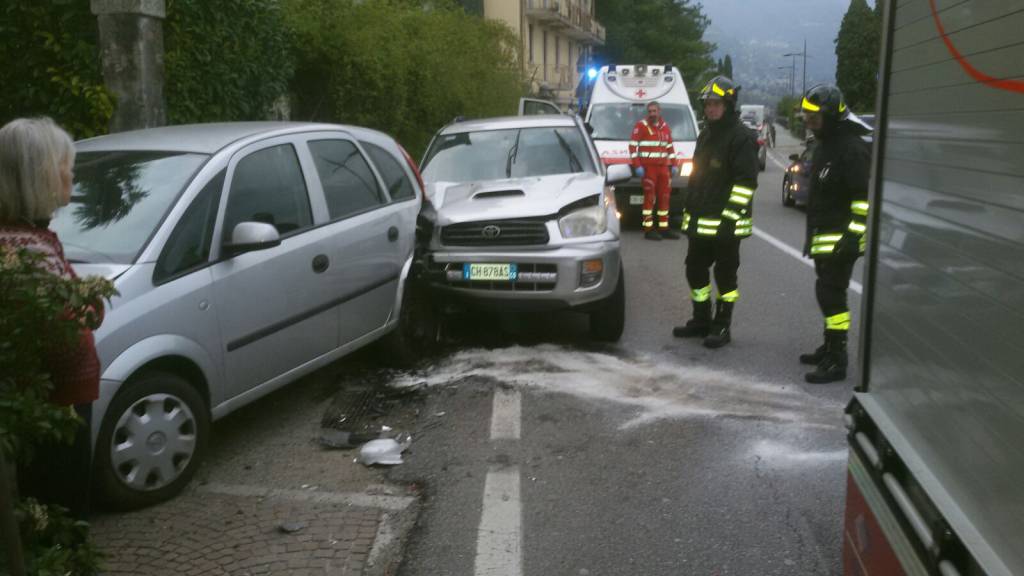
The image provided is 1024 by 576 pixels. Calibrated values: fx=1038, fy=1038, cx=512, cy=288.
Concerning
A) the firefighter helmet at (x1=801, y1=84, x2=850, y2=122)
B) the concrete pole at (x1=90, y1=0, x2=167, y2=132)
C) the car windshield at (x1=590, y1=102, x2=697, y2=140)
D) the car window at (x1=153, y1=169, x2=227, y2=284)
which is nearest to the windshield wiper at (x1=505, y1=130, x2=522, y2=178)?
the firefighter helmet at (x1=801, y1=84, x2=850, y2=122)

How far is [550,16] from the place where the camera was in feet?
179

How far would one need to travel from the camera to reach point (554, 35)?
2372 inches

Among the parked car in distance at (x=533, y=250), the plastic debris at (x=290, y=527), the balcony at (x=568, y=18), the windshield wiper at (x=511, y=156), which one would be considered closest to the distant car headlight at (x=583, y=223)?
the parked car in distance at (x=533, y=250)

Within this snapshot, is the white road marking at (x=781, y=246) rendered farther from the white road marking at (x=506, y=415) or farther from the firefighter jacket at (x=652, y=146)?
the white road marking at (x=506, y=415)

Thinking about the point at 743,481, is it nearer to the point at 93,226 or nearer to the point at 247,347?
the point at 247,347

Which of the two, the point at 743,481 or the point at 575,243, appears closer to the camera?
the point at 743,481

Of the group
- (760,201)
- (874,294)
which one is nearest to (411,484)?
(874,294)

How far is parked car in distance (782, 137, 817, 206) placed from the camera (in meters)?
17.3

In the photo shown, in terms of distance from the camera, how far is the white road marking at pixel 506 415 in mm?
5727

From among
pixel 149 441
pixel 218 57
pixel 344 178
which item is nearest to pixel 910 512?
pixel 149 441

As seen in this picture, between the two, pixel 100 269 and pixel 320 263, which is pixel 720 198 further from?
pixel 100 269

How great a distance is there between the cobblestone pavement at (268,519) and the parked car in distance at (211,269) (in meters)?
0.21

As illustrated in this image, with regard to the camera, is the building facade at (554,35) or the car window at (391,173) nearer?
the car window at (391,173)

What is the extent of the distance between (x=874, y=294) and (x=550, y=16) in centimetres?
5362
